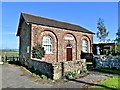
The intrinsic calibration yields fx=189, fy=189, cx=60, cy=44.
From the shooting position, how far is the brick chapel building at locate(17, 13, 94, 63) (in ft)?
77.4

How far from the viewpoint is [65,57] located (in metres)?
27.5

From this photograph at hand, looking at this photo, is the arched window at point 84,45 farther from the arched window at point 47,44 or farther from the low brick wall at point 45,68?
the low brick wall at point 45,68

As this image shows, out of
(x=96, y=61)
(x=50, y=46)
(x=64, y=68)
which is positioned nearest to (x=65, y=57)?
(x=50, y=46)

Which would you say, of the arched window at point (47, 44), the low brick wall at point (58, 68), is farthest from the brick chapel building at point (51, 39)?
the low brick wall at point (58, 68)

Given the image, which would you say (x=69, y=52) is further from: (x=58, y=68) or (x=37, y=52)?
(x=58, y=68)

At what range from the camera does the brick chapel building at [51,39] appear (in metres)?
23.6

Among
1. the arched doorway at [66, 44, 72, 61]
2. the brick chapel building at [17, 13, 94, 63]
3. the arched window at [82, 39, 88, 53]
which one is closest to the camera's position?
the brick chapel building at [17, 13, 94, 63]

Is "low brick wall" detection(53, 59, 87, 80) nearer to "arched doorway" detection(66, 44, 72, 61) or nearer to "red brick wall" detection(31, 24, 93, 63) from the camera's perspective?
"red brick wall" detection(31, 24, 93, 63)

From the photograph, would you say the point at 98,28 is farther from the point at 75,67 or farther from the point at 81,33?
the point at 75,67

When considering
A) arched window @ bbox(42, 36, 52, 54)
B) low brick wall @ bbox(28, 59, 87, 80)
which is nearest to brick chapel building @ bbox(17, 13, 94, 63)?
arched window @ bbox(42, 36, 52, 54)

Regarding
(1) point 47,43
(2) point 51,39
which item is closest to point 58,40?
(2) point 51,39

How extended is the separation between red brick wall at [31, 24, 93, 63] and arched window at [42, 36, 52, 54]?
477 millimetres

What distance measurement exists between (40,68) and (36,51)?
19.8 ft

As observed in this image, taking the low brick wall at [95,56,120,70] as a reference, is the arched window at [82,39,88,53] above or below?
above
